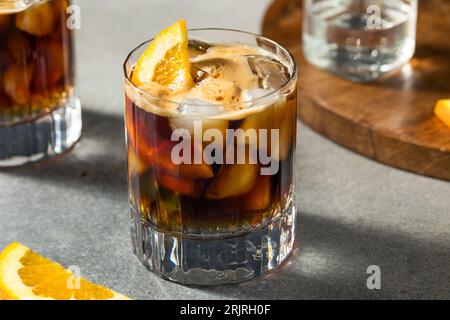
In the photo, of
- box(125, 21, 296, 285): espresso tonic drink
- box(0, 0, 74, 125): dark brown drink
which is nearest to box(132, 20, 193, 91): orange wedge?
box(125, 21, 296, 285): espresso tonic drink

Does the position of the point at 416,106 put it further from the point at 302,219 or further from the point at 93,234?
the point at 93,234

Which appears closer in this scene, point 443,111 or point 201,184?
point 201,184

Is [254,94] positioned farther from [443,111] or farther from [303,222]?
[443,111]

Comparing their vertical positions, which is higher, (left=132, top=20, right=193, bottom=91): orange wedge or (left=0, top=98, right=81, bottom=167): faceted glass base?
(left=132, top=20, right=193, bottom=91): orange wedge

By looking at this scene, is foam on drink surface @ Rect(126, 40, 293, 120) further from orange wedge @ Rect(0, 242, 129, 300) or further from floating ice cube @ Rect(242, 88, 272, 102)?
orange wedge @ Rect(0, 242, 129, 300)

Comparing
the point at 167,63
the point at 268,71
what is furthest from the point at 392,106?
the point at 167,63

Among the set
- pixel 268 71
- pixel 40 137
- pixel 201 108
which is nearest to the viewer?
pixel 201 108

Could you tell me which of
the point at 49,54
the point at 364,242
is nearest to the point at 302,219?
the point at 364,242
